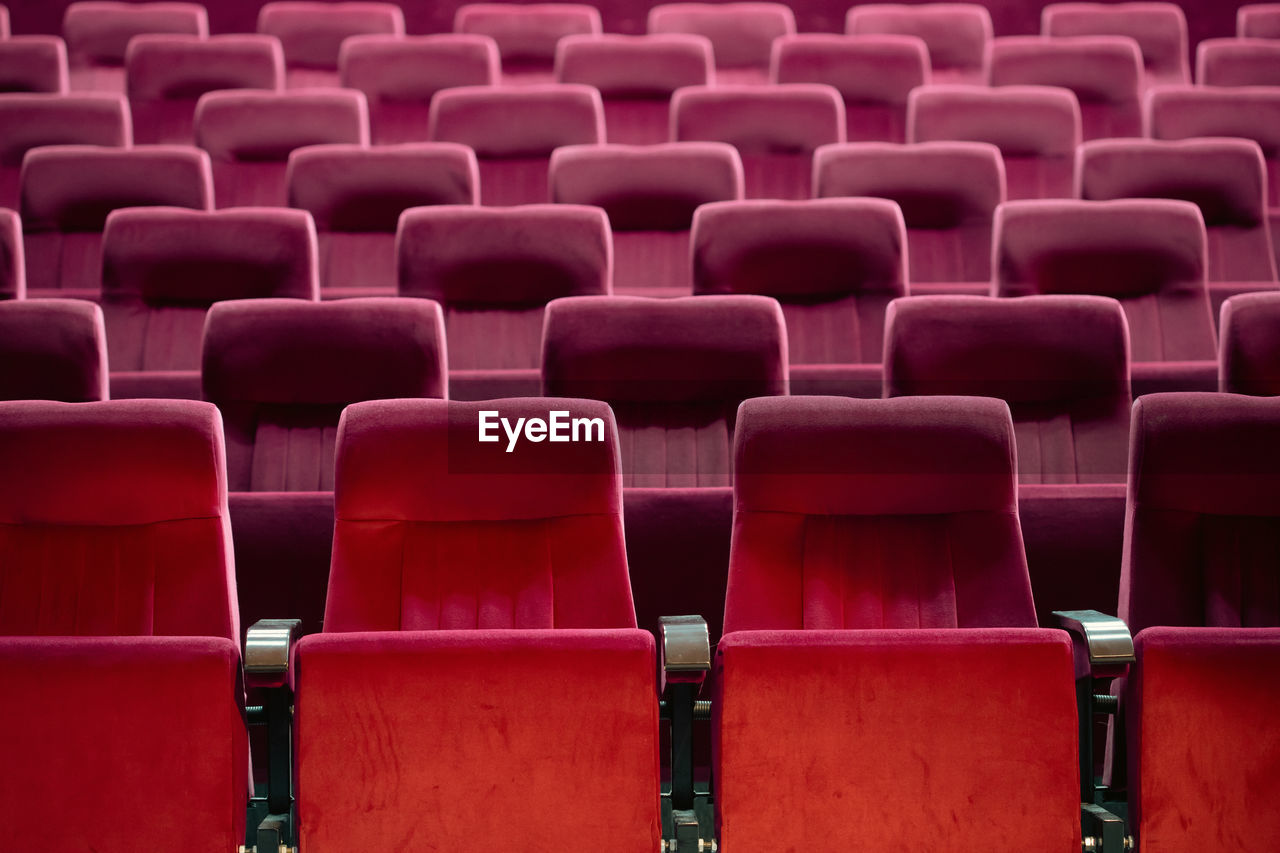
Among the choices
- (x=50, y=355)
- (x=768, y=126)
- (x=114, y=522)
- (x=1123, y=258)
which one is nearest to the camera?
(x=114, y=522)

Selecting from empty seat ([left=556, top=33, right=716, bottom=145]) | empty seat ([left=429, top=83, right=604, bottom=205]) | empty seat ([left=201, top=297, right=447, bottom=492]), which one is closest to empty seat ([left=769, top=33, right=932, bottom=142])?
empty seat ([left=556, top=33, right=716, bottom=145])

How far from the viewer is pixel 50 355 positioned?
635mm

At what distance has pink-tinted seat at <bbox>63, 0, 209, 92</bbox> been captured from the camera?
4.31ft

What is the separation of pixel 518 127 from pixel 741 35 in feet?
1.26

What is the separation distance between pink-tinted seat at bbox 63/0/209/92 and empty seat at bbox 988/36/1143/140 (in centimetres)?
89

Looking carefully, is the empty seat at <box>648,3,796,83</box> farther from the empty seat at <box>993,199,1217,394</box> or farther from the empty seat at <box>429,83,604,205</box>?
the empty seat at <box>993,199,1217,394</box>

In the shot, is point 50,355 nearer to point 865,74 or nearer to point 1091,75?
point 865,74

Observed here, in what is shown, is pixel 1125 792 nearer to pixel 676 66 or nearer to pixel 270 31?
pixel 676 66

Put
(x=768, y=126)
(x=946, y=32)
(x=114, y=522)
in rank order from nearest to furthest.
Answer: (x=114, y=522) < (x=768, y=126) < (x=946, y=32)

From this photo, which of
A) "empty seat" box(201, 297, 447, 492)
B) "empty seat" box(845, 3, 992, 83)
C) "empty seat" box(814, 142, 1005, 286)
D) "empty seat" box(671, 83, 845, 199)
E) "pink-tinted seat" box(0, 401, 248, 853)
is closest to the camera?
"pink-tinted seat" box(0, 401, 248, 853)

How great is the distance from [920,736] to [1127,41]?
1.05 meters

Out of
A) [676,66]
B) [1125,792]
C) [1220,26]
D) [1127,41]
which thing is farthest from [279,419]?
[1220,26]

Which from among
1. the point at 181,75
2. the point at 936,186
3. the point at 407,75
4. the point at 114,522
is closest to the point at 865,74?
the point at 936,186

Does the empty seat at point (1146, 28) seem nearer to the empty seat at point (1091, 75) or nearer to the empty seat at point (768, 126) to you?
the empty seat at point (1091, 75)
